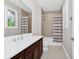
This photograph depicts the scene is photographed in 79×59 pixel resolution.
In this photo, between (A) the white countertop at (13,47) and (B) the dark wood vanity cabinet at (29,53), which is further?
(B) the dark wood vanity cabinet at (29,53)

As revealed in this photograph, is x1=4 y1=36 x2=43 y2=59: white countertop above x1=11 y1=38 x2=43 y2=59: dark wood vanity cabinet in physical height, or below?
above

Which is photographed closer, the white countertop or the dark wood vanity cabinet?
the white countertop

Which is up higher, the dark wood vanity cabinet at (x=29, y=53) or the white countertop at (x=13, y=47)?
the white countertop at (x=13, y=47)

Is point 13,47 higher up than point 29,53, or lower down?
higher up

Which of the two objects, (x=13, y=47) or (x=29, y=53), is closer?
(x=13, y=47)

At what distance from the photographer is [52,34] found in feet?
25.2
